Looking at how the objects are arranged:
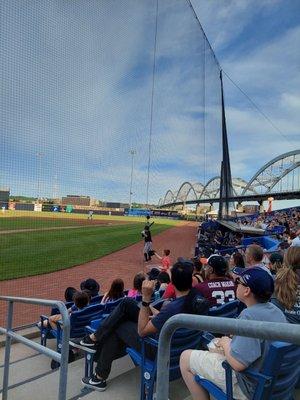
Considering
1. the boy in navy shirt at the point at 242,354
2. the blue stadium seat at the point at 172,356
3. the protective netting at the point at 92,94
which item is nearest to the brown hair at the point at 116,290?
the blue stadium seat at the point at 172,356

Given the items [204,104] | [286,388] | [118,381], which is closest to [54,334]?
[118,381]

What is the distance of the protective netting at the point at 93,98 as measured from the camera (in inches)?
247

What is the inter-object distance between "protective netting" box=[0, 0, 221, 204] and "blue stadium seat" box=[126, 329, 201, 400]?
15.2ft

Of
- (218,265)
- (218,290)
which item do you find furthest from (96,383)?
(218,265)

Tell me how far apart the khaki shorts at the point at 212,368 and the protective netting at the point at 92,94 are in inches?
201

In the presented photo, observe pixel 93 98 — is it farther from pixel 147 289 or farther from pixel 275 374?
pixel 275 374

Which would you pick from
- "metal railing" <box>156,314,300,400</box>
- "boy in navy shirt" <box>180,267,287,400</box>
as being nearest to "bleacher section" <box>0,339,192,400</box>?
"boy in navy shirt" <box>180,267,287,400</box>

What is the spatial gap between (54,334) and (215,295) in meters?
2.20

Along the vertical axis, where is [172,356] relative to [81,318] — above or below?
above

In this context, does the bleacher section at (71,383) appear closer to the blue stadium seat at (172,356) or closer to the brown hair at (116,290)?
the blue stadium seat at (172,356)

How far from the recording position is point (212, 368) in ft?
8.17

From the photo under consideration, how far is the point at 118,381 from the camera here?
3.66m

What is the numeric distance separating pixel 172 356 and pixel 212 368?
0.59 meters

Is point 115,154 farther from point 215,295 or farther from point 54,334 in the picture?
point 215,295
